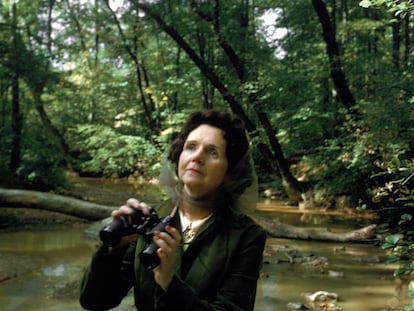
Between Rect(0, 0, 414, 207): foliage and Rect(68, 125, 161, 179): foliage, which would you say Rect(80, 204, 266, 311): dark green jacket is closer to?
Rect(0, 0, 414, 207): foliage

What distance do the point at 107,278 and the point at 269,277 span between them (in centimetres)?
469

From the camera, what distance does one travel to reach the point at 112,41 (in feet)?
67.8

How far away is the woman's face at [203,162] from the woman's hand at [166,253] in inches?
12.1

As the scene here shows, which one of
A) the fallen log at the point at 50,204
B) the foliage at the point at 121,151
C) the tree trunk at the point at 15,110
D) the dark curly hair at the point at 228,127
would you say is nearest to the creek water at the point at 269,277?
the fallen log at the point at 50,204

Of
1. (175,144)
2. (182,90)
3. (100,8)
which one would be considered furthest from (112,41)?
(175,144)

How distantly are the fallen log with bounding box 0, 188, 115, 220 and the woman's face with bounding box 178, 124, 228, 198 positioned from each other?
7.35m

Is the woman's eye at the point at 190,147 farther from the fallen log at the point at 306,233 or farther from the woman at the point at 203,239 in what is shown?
the fallen log at the point at 306,233

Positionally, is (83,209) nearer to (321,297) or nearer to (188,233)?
(321,297)

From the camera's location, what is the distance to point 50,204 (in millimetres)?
8711

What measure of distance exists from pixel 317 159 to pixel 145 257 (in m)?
12.1

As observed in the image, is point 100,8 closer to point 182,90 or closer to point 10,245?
point 182,90

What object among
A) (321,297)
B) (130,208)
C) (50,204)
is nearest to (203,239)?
(130,208)

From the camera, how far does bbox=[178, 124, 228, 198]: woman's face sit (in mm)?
1555

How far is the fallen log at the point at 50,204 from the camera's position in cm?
862
